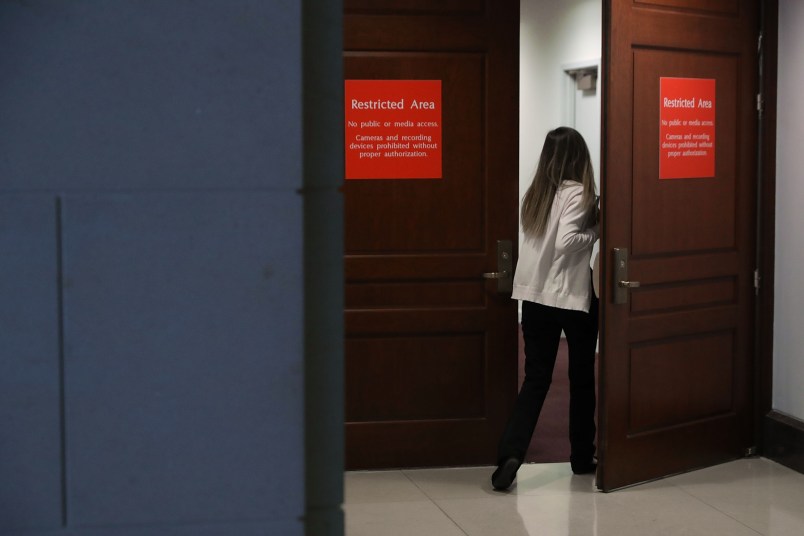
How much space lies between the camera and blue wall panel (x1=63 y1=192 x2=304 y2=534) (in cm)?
141

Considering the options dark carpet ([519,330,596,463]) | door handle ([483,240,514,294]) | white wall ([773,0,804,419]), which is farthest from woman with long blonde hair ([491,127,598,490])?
white wall ([773,0,804,419])

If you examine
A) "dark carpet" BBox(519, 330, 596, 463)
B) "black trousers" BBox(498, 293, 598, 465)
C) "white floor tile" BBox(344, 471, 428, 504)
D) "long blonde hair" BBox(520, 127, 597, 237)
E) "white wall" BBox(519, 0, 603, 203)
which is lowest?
"white floor tile" BBox(344, 471, 428, 504)

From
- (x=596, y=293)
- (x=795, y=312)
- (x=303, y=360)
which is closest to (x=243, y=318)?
(x=303, y=360)

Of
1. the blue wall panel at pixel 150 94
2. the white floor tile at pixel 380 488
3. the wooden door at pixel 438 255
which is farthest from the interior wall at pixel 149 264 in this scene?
the wooden door at pixel 438 255

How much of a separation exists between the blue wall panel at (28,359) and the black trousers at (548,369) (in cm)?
338

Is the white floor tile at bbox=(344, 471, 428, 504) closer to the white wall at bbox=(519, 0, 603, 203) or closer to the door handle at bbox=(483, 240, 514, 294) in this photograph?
the door handle at bbox=(483, 240, 514, 294)

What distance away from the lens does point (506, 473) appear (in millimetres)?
4594

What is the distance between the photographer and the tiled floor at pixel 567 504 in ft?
13.6

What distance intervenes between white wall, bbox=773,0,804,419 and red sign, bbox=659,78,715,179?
41 cm

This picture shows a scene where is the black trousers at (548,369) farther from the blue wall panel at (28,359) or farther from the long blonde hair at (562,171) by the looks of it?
the blue wall panel at (28,359)

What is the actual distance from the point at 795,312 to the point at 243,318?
4161 mm

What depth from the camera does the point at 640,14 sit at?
450cm

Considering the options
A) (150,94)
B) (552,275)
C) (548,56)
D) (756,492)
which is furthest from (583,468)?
(548,56)

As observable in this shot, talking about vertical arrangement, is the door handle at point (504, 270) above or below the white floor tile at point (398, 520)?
above
